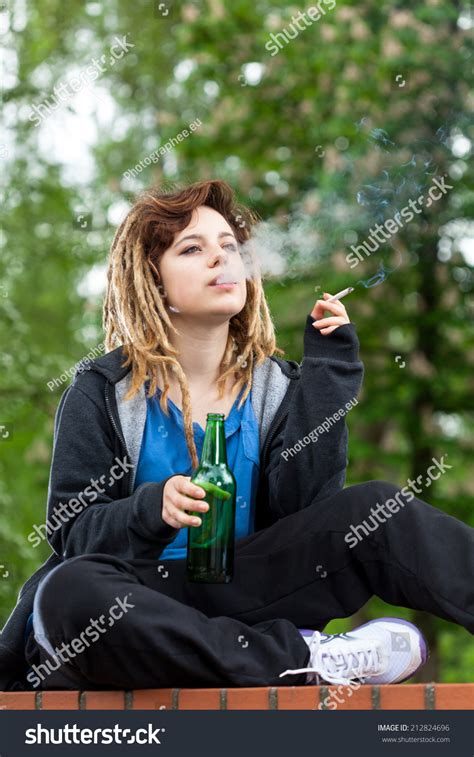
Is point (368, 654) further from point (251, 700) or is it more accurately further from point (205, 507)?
point (205, 507)

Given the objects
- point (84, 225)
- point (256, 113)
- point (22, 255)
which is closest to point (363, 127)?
point (256, 113)

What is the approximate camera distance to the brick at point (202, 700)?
244 centimetres

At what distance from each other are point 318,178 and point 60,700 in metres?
5.25

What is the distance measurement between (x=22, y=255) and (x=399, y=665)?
7046 millimetres

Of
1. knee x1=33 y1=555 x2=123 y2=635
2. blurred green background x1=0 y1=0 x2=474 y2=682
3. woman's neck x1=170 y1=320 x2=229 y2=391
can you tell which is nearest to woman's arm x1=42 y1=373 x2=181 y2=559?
knee x1=33 y1=555 x2=123 y2=635

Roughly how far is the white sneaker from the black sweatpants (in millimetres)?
42

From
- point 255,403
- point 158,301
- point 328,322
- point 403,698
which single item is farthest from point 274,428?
point 403,698

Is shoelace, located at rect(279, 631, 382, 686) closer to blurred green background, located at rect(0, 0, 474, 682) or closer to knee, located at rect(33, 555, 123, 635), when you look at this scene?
knee, located at rect(33, 555, 123, 635)

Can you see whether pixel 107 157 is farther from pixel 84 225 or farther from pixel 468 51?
pixel 468 51

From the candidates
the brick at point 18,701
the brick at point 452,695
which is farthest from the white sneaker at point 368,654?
the brick at point 18,701

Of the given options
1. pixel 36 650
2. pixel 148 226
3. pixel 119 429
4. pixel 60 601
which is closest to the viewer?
pixel 60 601

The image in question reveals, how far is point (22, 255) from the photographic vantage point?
9.22 metres

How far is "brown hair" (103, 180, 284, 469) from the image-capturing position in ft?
10.1

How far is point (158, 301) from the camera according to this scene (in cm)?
313
